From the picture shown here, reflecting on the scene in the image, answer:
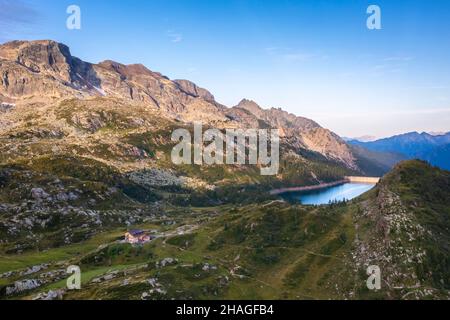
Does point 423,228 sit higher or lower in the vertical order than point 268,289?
higher

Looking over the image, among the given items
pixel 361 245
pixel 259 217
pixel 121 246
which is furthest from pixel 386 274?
pixel 121 246

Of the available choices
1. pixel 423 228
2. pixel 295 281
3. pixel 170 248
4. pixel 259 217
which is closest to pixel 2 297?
pixel 170 248
